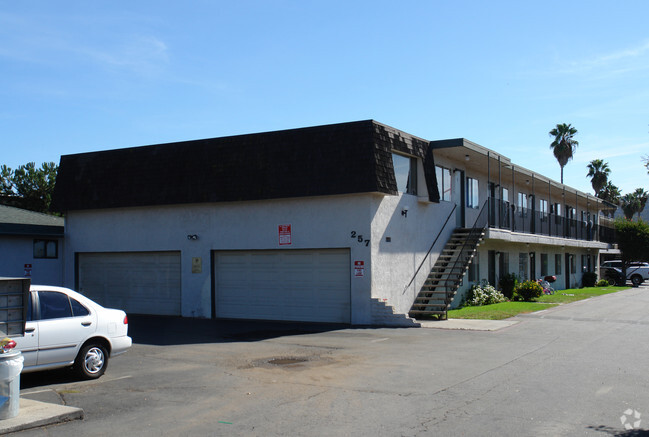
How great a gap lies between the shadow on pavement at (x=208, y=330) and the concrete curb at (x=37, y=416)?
22.9 feet

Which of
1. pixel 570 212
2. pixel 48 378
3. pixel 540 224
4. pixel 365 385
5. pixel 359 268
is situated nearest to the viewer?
pixel 365 385

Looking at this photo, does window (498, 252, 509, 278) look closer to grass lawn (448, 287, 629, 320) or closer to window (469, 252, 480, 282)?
grass lawn (448, 287, 629, 320)

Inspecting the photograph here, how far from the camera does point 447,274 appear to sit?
2212 cm

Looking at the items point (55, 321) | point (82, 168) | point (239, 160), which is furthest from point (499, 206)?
point (55, 321)

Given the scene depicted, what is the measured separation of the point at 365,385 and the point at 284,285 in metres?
10.6

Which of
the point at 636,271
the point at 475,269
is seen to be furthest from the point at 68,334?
the point at 636,271

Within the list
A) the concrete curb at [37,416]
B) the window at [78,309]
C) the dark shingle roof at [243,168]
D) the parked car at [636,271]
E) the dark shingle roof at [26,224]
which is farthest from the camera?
the parked car at [636,271]

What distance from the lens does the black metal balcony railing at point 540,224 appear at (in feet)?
87.8

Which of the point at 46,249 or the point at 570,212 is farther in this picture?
the point at 570,212

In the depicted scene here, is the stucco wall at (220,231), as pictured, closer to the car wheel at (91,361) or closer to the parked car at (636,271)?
the car wheel at (91,361)

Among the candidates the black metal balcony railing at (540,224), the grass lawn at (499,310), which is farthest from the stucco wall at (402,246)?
the black metal balcony railing at (540,224)

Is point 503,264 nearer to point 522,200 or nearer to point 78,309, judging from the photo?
point 522,200

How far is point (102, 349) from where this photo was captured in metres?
10.7

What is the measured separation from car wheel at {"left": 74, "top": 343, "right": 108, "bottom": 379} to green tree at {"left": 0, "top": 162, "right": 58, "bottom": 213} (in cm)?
3722
